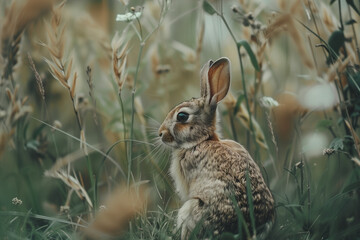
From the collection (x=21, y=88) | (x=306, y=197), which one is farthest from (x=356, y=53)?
(x=21, y=88)

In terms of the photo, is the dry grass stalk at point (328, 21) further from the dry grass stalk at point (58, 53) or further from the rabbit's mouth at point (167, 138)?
the dry grass stalk at point (58, 53)

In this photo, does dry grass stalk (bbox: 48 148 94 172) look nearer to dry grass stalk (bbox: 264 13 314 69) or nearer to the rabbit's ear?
the rabbit's ear

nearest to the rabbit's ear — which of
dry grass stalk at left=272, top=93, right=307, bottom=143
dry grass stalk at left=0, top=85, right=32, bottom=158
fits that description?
dry grass stalk at left=272, top=93, right=307, bottom=143

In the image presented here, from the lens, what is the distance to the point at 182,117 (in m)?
3.30

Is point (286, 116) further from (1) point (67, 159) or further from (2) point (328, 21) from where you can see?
(1) point (67, 159)

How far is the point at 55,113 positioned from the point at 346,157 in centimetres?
209

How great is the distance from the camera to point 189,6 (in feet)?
15.6

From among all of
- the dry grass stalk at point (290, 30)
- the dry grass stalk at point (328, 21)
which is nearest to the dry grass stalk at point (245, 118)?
the dry grass stalk at point (290, 30)

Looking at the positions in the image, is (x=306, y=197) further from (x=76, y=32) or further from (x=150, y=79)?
(x=76, y=32)

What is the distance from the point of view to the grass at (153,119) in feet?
10.2

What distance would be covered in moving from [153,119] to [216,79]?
0.60 metres

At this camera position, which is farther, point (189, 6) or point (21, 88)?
point (189, 6)

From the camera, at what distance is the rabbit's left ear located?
322 cm

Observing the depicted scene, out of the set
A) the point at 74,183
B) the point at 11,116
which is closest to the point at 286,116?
the point at 74,183
